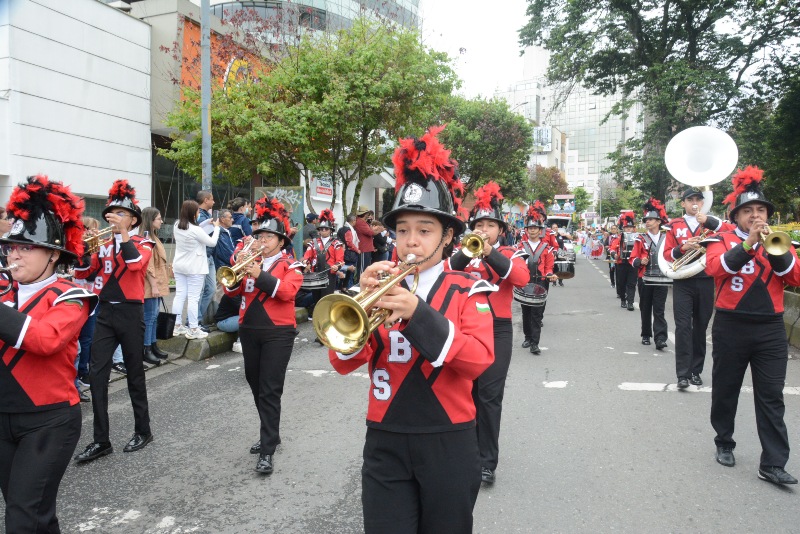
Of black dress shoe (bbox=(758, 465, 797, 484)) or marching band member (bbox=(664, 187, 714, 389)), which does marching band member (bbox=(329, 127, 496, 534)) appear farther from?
marching band member (bbox=(664, 187, 714, 389))

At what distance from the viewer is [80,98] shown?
46.5ft

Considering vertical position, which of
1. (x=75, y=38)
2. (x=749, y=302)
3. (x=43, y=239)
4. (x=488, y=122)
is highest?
(x=488, y=122)

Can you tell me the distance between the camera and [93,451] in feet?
15.6

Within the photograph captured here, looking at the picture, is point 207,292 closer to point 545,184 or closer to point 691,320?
point 691,320

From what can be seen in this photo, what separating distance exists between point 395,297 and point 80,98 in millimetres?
14984

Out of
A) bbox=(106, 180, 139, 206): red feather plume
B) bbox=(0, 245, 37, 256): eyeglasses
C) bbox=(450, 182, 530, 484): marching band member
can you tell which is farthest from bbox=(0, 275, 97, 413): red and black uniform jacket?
bbox=(450, 182, 530, 484): marching band member

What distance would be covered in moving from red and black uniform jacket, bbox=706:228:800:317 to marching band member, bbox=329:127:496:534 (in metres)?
3.01

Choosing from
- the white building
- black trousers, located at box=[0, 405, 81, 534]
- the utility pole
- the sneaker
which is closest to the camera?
black trousers, located at box=[0, 405, 81, 534]

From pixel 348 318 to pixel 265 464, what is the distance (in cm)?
285

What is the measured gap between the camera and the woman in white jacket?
27.8 feet

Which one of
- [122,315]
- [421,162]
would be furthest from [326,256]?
[421,162]

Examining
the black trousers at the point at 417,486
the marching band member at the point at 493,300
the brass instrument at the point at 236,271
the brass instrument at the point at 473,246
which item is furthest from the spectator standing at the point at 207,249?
the black trousers at the point at 417,486

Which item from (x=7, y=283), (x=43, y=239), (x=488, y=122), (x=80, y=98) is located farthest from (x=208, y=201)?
(x=488, y=122)

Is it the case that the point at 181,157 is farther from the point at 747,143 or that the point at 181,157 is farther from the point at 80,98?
the point at 747,143
